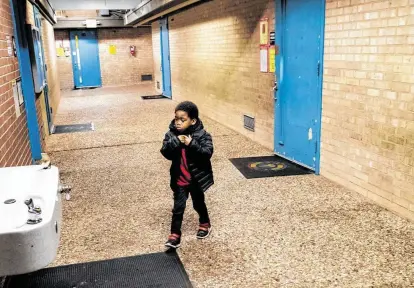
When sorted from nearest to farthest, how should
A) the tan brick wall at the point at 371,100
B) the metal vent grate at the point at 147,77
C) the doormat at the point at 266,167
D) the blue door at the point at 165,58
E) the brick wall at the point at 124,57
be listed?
the tan brick wall at the point at 371,100 < the doormat at the point at 266,167 < the blue door at the point at 165,58 < the brick wall at the point at 124,57 < the metal vent grate at the point at 147,77

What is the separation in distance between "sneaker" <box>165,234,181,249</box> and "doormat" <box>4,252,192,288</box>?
117 millimetres

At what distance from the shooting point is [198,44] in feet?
31.3

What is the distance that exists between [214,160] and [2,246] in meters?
4.39

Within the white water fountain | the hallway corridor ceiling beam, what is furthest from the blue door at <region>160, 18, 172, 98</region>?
the white water fountain

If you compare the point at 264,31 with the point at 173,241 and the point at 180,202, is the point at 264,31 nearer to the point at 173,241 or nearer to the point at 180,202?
the point at 180,202

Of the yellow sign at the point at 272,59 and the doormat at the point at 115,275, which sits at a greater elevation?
the yellow sign at the point at 272,59

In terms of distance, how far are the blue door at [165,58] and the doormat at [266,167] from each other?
24.9 ft

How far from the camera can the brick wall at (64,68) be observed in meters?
16.8

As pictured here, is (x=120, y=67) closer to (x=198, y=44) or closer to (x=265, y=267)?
(x=198, y=44)

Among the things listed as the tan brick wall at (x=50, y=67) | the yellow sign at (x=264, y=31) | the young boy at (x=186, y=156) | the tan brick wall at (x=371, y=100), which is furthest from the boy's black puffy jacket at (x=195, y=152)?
the tan brick wall at (x=50, y=67)

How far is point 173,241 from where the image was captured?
3205 mm

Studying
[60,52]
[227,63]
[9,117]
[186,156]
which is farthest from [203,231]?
[60,52]

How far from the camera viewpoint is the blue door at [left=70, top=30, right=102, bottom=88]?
1709 cm

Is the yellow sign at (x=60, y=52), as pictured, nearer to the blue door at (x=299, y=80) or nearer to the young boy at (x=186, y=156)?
the blue door at (x=299, y=80)
